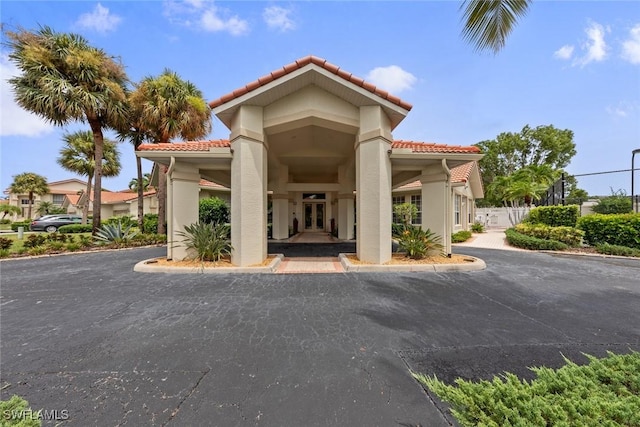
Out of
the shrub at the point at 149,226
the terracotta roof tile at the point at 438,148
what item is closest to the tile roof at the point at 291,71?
the terracotta roof tile at the point at 438,148

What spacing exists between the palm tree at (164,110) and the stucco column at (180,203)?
732 cm

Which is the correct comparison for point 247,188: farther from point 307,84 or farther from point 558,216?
point 558,216

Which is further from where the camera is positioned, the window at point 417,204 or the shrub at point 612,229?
the window at point 417,204

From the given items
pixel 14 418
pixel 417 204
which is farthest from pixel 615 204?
pixel 14 418

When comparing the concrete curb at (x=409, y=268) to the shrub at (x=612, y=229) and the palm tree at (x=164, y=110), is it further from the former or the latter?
the palm tree at (x=164, y=110)

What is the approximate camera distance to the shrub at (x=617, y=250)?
9.62 m

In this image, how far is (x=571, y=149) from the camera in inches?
1216

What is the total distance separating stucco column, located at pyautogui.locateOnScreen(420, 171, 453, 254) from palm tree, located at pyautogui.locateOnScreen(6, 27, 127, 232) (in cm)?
1694

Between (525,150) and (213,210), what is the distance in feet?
129

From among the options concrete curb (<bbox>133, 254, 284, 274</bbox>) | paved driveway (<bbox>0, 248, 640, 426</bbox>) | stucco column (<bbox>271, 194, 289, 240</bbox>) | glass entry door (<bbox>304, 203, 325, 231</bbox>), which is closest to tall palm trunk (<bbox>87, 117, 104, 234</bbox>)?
paved driveway (<bbox>0, 248, 640, 426</bbox>)

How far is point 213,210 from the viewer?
17766mm

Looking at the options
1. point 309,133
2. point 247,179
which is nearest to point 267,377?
point 247,179

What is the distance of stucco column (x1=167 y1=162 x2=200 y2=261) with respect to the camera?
806 centimetres

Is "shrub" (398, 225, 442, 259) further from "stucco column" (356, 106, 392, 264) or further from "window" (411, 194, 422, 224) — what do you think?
"window" (411, 194, 422, 224)
